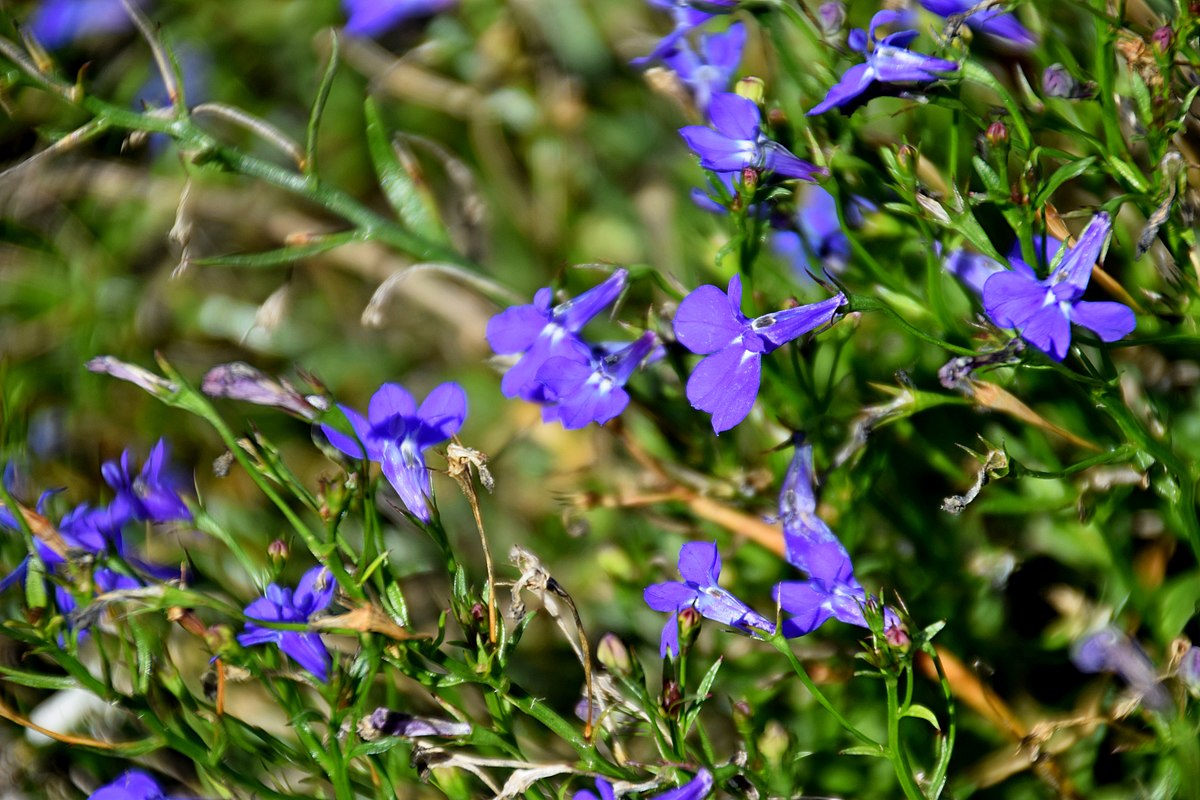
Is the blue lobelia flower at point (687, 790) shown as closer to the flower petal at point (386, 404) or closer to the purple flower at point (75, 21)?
the flower petal at point (386, 404)

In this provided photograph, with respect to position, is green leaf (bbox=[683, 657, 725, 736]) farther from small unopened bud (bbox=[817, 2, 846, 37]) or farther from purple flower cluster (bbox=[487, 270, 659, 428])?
small unopened bud (bbox=[817, 2, 846, 37])

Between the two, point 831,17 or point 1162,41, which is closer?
point 1162,41

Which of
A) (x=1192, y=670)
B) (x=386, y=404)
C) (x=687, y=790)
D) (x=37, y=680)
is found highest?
(x=386, y=404)

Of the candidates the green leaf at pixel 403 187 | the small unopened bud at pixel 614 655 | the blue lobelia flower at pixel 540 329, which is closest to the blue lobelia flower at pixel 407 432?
the blue lobelia flower at pixel 540 329

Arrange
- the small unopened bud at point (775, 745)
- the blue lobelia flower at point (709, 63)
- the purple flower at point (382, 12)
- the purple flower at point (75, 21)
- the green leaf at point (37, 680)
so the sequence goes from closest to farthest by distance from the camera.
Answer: the green leaf at point (37, 680), the small unopened bud at point (775, 745), the blue lobelia flower at point (709, 63), the purple flower at point (382, 12), the purple flower at point (75, 21)

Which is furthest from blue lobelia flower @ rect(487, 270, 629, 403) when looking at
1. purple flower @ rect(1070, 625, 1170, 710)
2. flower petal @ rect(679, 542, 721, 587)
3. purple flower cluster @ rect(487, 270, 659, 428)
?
purple flower @ rect(1070, 625, 1170, 710)

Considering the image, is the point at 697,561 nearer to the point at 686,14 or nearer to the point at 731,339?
the point at 731,339

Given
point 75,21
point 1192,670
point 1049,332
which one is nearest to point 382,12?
point 75,21
